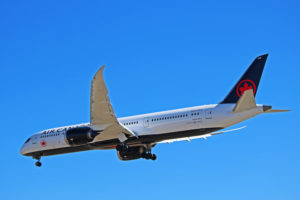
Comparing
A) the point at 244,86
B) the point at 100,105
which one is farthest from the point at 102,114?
the point at 244,86

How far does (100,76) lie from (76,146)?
7743mm

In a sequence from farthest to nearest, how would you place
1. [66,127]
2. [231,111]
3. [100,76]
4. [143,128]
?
1. [66,127]
2. [143,128]
3. [231,111]
4. [100,76]

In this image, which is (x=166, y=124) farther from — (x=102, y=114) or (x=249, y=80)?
(x=249, y=80)

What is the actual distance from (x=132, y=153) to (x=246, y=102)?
9.25 m

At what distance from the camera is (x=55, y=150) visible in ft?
107

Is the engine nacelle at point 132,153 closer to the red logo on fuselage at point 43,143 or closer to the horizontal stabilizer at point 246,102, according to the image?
the red logo on fuselage at point 43,143

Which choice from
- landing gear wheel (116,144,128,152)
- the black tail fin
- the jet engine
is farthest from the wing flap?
the black tail fin

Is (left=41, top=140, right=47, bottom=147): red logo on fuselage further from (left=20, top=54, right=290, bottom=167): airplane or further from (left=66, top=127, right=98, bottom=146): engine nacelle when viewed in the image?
(left=66, top=127, right=98, bottom=146): engine nacelle

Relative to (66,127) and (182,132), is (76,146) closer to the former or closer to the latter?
(66,127)

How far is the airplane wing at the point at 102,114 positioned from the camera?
26797mm

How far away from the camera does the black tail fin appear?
2856 centimetres

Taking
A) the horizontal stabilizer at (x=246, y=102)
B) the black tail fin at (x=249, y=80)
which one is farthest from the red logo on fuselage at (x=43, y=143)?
the horizontal stabilizer at (x=246, y=102)

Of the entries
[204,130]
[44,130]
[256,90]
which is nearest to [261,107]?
[256,90]

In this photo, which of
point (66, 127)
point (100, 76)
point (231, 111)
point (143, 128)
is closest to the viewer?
point (100, 76)
